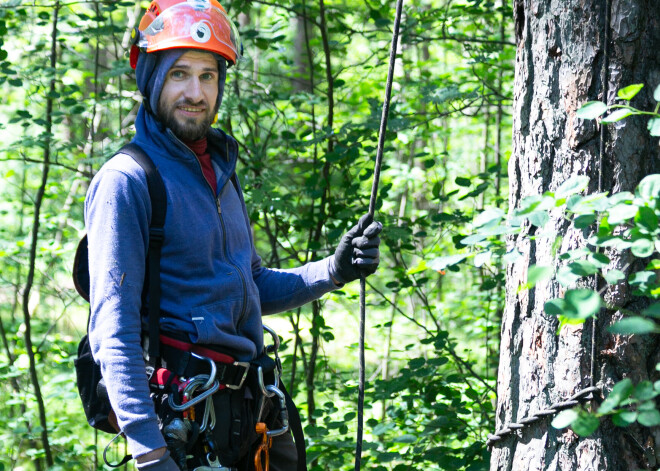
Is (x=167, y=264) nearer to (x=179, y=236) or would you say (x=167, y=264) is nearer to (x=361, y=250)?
(x=179, y=236)

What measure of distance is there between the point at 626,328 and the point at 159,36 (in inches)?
66.9

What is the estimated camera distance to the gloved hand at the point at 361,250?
2.35 m

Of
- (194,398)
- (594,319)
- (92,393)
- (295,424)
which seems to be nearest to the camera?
(594,319)

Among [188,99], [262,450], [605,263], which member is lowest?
[262,450]

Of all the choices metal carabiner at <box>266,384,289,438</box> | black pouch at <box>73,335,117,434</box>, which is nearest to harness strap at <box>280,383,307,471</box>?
metal carabiner at <box>266,384,289,438</box>

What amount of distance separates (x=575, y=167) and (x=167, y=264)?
120cm

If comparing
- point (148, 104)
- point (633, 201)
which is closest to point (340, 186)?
point (148, 104)

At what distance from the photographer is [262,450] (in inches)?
91.7

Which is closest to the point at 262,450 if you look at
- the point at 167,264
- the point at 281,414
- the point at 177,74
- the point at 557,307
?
the point at 281,414

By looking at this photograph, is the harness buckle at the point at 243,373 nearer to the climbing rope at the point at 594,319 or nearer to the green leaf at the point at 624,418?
the climbing rope at the point at 594,319

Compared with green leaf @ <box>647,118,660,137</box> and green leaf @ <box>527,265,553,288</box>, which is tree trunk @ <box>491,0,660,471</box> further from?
green leaf @ <box>527,265,553,288</box>

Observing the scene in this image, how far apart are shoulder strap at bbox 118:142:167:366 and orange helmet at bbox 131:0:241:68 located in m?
0.43

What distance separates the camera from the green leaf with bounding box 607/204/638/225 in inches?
49.6

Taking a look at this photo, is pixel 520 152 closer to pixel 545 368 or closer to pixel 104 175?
pixel 545 368
